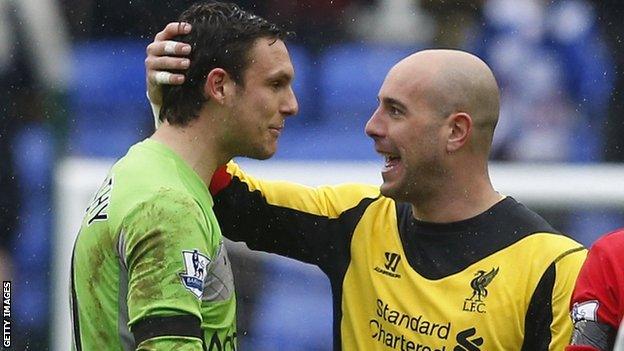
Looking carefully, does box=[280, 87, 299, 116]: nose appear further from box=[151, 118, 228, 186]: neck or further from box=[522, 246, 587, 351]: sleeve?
box=[522, 246, 587, 351]: sleeve

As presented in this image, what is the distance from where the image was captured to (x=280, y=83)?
315cm

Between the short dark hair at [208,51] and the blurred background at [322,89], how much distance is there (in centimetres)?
247

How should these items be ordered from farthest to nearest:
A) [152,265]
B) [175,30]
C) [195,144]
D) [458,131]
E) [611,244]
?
[458,131], [175,30], [195,144], [611,244], [152,265]

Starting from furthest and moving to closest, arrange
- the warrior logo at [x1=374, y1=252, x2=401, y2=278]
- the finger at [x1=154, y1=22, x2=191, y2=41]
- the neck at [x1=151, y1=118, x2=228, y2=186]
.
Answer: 1. the warrior logo at [x1=374, y1=252, x2=401, y2=278]
2. the finger at [x1=154, y1=22, x2=191, y2=41]
3. the neck at [x1=151, y1=118, x2=228, y2=186]

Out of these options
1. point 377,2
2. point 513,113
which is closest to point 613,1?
point 513,113

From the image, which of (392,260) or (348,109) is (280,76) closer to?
(392,260)

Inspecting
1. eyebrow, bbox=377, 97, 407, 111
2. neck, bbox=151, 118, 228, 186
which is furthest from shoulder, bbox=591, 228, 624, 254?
neck, bbox=151, 118, 228, 186

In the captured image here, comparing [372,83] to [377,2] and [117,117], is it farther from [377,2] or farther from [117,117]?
Result: [117,117]

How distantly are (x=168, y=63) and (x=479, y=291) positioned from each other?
0.95m

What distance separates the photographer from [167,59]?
305 cm

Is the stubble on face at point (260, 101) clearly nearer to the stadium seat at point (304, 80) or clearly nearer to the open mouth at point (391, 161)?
the open mouth at point (391, 161)

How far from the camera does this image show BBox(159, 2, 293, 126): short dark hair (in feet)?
9.94

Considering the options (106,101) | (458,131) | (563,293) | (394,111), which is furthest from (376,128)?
(106,101)

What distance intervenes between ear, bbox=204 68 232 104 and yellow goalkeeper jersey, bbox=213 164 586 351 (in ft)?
1.32
